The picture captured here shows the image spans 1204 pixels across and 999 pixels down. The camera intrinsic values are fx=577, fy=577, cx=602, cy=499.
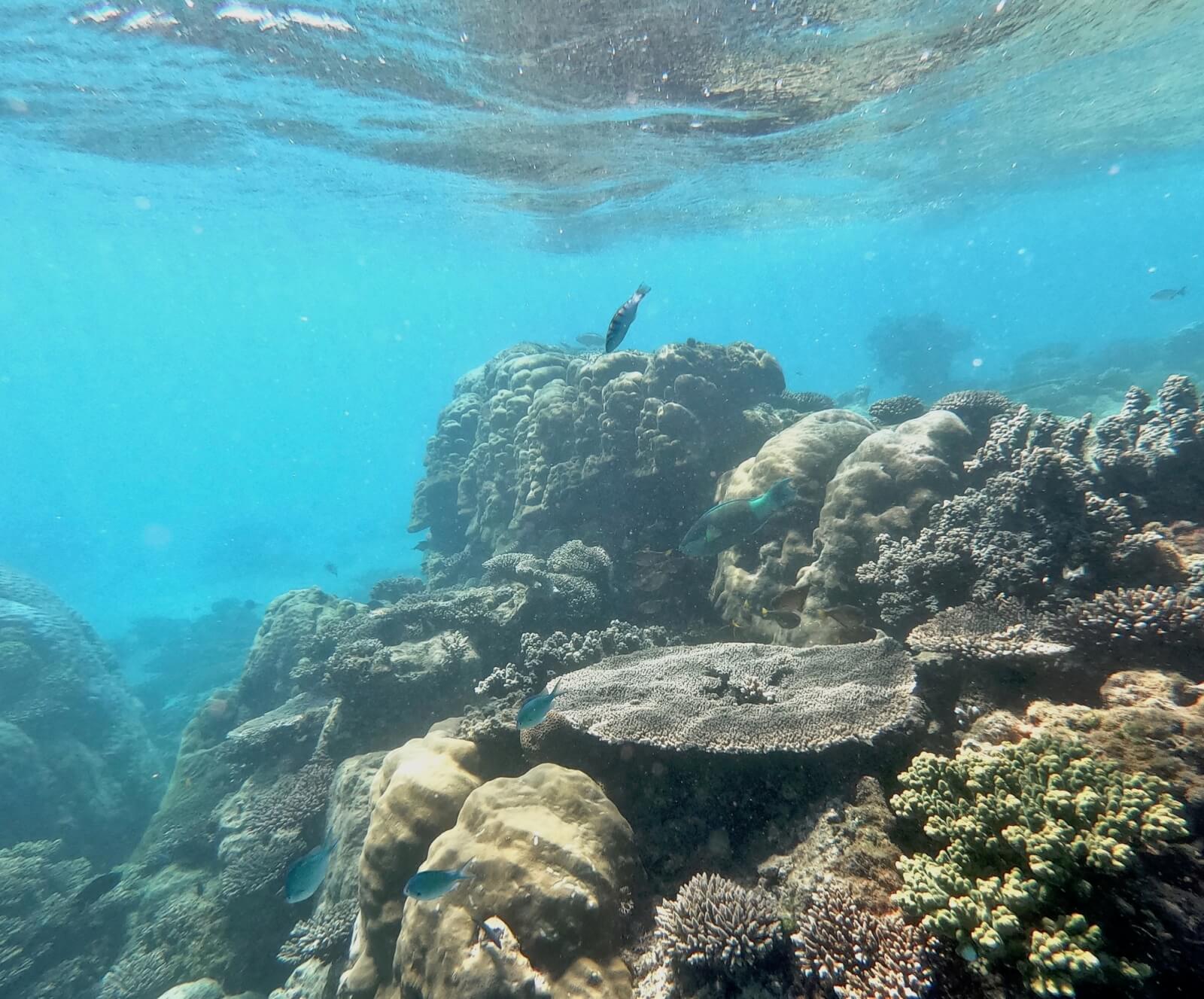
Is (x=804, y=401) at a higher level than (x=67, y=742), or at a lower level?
higher

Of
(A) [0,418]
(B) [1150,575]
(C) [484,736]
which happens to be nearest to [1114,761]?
(B) [1150,575]

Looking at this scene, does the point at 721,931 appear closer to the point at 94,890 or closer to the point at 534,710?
the point at 534,710

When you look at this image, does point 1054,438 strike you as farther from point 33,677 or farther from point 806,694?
point 33,677

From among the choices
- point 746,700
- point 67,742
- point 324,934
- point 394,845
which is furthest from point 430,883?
point 67,742

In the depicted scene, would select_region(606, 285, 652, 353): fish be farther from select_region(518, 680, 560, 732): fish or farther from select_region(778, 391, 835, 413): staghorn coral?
select_region(778, 391, 835, 413): staghorn coral

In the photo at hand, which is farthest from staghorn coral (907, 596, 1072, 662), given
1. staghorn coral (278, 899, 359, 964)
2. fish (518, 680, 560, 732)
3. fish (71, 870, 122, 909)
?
fish (71, 870, 122, 909)

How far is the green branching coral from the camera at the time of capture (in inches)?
94.6

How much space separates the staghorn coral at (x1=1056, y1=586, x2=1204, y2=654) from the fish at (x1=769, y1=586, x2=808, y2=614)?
2294mm

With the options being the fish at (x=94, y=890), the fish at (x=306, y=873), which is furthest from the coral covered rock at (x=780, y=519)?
the fish at (x=94, y=890)

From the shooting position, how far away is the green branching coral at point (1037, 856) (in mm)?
2402

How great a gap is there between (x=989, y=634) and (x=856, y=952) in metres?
2.82

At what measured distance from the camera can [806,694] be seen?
473cm

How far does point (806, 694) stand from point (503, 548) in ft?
Answer: 34.0

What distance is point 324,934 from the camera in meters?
6.15
